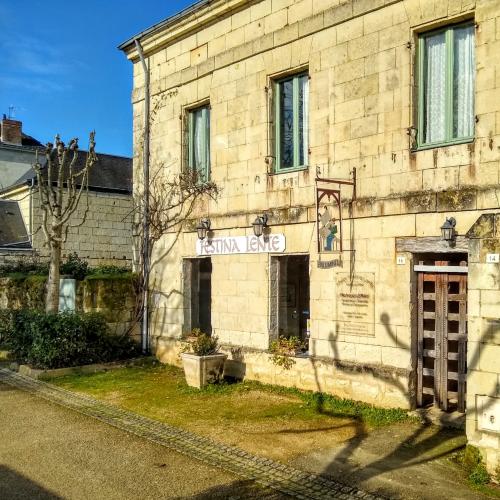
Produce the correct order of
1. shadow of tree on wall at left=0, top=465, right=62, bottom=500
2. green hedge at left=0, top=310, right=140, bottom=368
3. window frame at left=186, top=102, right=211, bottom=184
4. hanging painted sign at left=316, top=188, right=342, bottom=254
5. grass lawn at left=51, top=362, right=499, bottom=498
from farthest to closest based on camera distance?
window frame at left=186, top=102, right=211, bottom=184 → green hedge at left=0, top=310, right=140, bottom=368 → hanging painted sign at left=316, top=188, right=342, bottom=254 → grass lawn at left=51, top=362, right=499, bottom=498 → shadow of tree on wall at left=0, top=465, right=62, bottom=500

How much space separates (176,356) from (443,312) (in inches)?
239

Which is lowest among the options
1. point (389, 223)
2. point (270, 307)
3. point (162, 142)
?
point (270, 307)

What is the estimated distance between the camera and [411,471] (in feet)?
19.5

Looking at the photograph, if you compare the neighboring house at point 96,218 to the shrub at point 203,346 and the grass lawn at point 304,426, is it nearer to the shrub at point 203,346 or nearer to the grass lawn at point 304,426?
the grass lawn at point 304,426

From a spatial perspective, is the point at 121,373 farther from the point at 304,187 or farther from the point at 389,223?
the point at 389,223

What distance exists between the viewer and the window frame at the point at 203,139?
11.6 metres

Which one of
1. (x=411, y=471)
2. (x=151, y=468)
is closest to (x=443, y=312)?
(x=411, y=471)

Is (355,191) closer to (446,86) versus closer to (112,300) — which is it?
(446,86)

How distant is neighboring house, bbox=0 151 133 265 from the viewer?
2081cm

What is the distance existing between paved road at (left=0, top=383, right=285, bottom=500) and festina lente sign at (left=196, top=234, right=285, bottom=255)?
404cm

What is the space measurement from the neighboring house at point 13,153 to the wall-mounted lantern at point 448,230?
2557 cm

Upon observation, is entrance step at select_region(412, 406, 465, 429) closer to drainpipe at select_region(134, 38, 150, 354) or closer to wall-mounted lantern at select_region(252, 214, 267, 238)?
wall-mounted lantern at select_region(252, 214, 267, 238)

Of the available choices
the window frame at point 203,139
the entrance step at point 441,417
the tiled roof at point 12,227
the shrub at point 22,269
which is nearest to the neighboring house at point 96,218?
the tiled roof at point 12,227

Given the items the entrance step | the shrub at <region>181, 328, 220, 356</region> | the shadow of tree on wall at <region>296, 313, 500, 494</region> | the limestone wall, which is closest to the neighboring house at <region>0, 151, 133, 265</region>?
the shrub at <region>181, 328, 220, 356</region>
